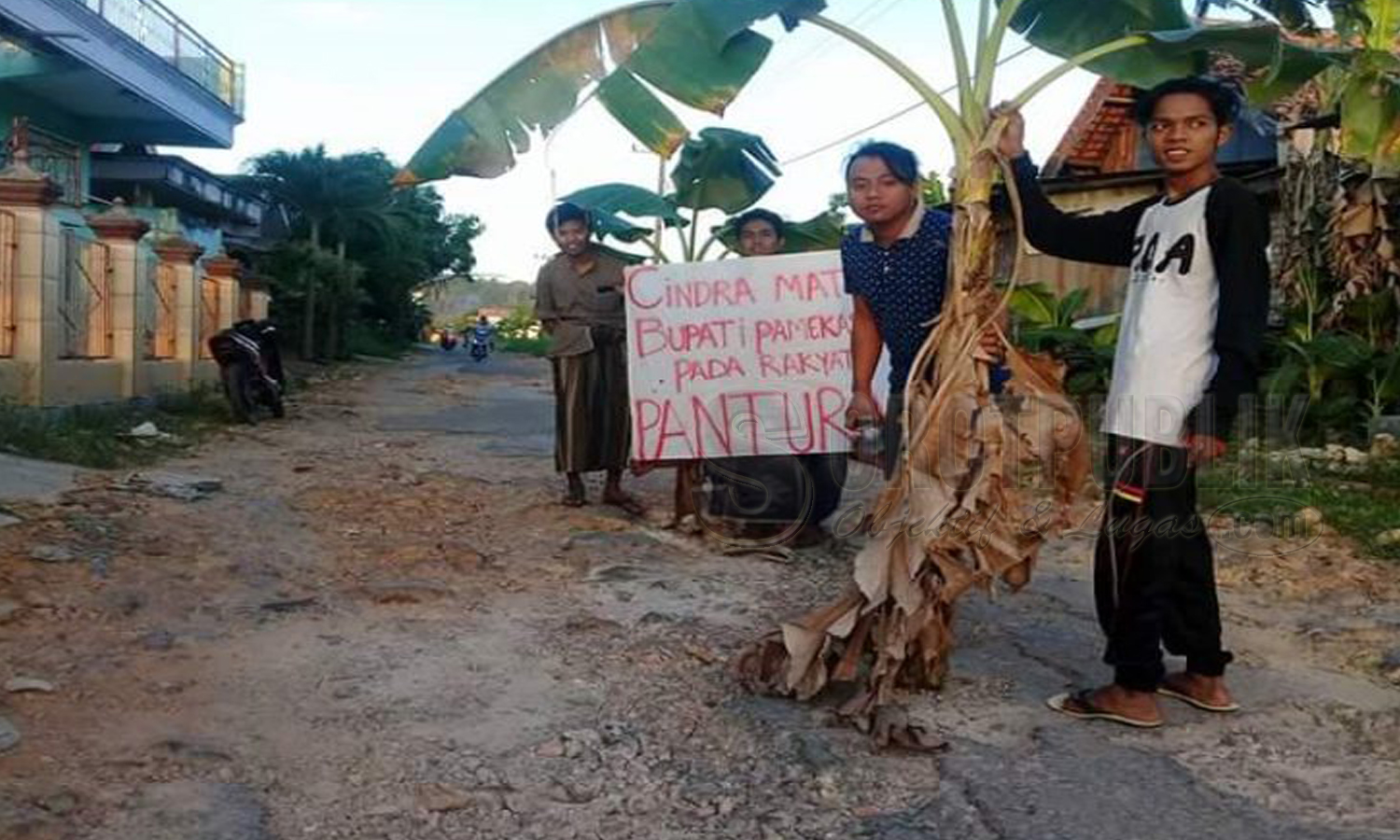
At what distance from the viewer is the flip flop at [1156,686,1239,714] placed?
314cm

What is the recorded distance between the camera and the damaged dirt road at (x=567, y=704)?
2529 millimetres

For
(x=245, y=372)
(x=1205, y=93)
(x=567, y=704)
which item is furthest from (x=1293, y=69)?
(x=245, y=372)

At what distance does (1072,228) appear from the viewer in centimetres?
330

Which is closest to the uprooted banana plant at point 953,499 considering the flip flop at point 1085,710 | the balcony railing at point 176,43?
the flip flop at point 1085,710

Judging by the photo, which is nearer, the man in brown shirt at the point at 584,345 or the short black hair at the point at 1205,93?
the short black hair at the point at 1205,93

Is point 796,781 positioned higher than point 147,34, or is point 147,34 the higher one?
point 147,34

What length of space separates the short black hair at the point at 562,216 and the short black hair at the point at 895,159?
2.58 m

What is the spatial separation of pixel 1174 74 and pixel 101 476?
5586 mm

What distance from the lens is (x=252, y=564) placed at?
4707 millimetres

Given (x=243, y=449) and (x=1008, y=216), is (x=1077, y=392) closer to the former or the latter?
(x=243, y=449)

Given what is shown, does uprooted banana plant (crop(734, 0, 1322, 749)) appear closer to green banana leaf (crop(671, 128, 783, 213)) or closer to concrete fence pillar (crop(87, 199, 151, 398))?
green banana leaf (crop(671, 128, 783, 213))

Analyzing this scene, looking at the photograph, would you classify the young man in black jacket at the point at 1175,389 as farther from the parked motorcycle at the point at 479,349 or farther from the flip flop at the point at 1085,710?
the parked motorcycle at the point at 479,349

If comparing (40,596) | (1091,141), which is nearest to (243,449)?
(40,596)

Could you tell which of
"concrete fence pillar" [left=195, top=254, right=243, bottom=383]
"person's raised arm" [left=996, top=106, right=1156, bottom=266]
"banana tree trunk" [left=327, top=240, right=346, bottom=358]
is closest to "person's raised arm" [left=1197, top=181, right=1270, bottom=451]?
"person's raised arm" [left=996, top=106, right=1156, bottom=266]
